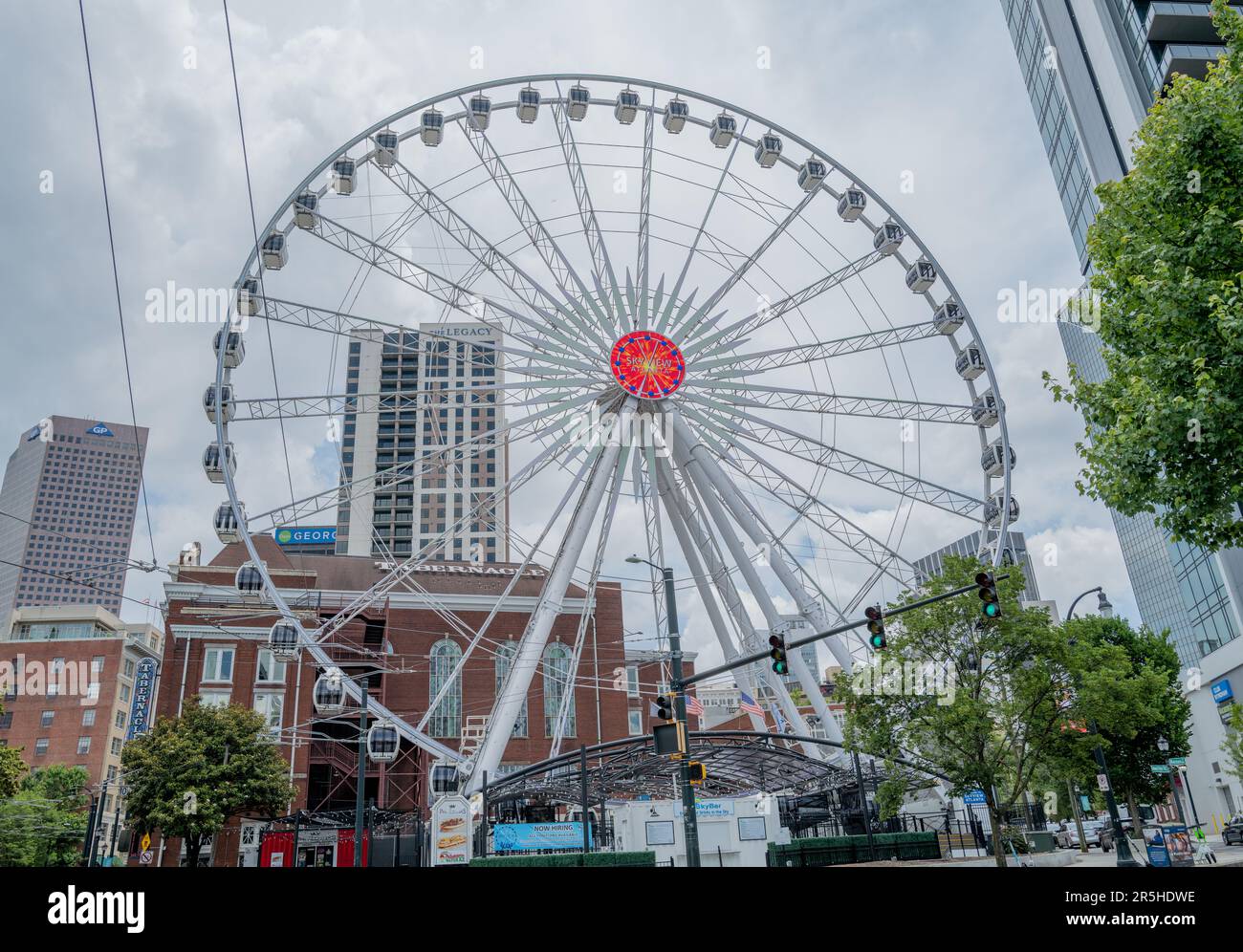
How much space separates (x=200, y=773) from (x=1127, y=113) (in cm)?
5765

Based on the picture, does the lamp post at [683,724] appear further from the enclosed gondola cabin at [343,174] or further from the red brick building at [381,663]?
the red brick building at [381,663]

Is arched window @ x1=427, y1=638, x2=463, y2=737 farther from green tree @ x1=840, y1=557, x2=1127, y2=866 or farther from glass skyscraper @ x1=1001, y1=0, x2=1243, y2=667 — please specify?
glass skyscraper @ x1=1001, y1=0, x2=1243, y2=667

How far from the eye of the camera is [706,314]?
118 feet

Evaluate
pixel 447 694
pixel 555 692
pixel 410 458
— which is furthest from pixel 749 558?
pixel 410 458

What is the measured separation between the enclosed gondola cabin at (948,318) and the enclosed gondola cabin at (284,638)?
88.2 ft

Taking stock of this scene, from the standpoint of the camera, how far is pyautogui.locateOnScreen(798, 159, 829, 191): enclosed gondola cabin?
3769cm

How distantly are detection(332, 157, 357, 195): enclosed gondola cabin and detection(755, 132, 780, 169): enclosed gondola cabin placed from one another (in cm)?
1626

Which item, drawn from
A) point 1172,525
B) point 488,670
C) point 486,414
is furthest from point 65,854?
point 486,414

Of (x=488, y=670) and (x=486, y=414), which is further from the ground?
(x=486, y=414)

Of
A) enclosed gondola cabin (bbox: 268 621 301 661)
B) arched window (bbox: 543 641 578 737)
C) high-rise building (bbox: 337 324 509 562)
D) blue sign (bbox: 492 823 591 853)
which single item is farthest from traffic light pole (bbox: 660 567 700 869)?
high-rise building (bbox: 337 324 509 562)

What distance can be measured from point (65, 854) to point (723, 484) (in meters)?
45.9

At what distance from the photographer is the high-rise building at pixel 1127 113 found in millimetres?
46219

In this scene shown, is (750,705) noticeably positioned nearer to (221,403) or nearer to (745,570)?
(745,570)
